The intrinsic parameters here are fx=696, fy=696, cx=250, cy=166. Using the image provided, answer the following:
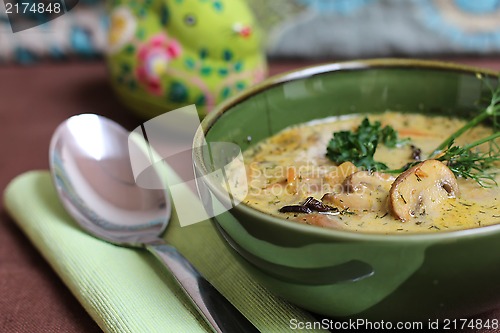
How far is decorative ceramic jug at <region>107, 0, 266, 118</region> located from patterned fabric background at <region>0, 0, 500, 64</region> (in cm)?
73

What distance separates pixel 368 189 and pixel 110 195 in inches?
29.6

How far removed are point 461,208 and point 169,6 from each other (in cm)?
130

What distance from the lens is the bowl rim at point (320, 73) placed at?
42.5 inches

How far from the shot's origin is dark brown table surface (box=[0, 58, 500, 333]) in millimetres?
1506

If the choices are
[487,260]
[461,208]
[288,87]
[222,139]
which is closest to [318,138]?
[288,87]

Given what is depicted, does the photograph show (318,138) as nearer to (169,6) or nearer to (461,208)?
(461,208)

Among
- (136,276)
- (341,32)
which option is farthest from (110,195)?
(341,32)

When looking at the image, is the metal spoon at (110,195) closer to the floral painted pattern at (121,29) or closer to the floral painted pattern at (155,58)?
the floral painted pattern at (155,58)

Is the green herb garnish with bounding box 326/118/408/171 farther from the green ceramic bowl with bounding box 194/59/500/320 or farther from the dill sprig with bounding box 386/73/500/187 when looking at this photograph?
the green ceramic bowl with bounding box 194/59/500/320

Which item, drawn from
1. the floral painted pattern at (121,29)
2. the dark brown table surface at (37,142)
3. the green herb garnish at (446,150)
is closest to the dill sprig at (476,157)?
the green herb garnish at (446,150)

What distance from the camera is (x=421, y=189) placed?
1383 mm

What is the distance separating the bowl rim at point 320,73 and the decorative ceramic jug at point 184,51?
60 cm

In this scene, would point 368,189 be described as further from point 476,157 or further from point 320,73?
point 320,73

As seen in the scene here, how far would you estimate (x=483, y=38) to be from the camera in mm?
3008
